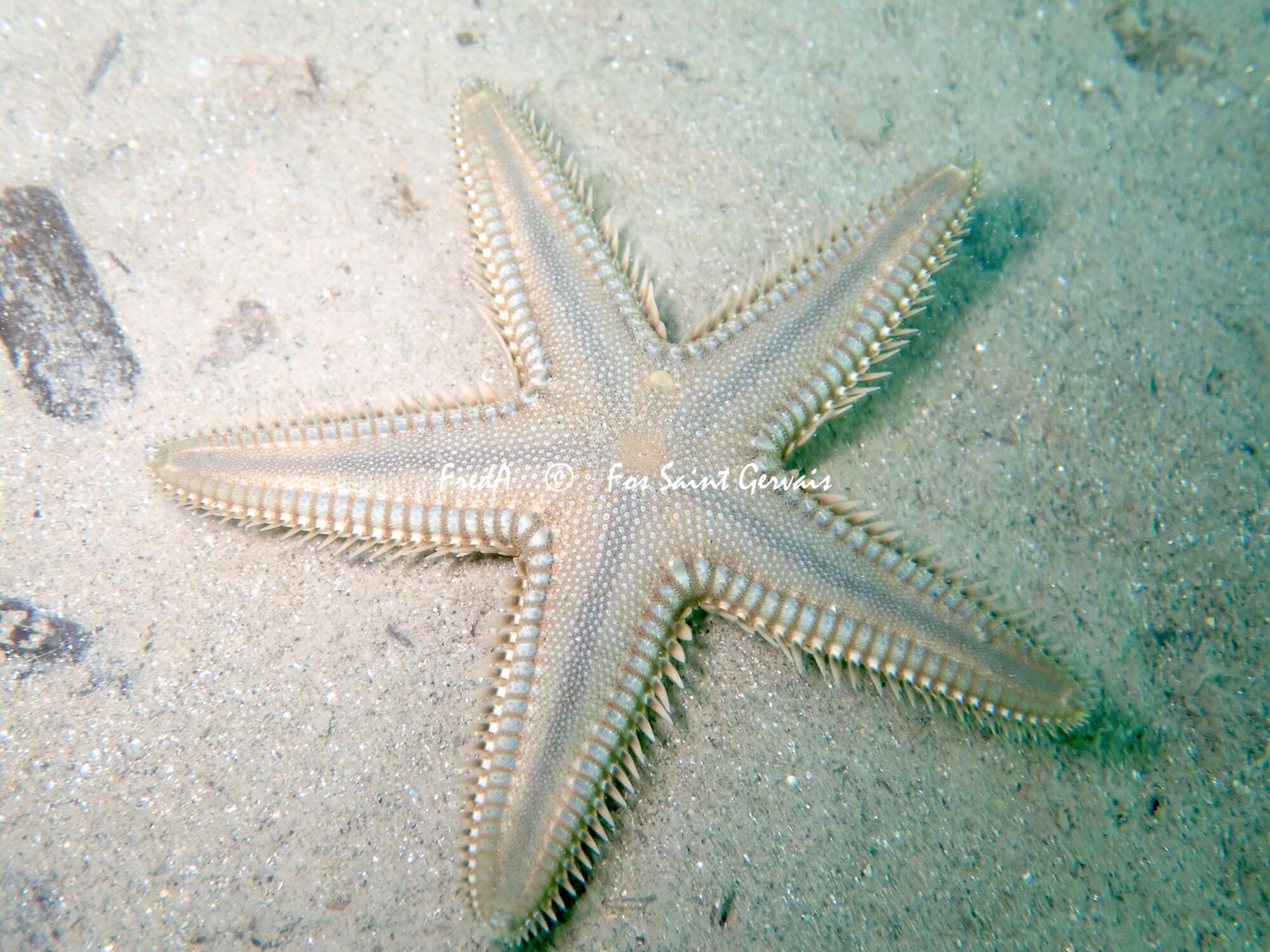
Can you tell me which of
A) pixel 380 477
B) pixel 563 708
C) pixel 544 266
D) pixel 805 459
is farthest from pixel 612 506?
pixel 805 459

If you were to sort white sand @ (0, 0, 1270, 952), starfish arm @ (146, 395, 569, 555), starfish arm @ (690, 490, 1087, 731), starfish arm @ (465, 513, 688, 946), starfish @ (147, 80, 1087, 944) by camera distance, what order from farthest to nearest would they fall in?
white sand @ (0, 0, 1270, 952), starfish arm @ (146, 395, 569, 555), starfish arm @ (690, 490, 1087, 731), starfish @ (147, 80, 1087, 944), starfish arm @ (465, 513, 688, 946)

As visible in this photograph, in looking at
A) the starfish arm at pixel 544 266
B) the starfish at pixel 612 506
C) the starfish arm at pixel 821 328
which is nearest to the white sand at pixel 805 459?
the starfish at pixel 612 506

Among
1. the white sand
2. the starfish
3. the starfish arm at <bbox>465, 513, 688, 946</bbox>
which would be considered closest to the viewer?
the starfish arm at <bbox>465, 513, 688, 946</bbox>

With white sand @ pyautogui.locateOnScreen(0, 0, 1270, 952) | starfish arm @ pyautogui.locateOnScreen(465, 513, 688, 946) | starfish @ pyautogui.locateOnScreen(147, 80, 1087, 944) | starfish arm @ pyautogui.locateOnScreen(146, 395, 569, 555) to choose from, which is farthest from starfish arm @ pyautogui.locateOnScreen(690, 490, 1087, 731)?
starfish arm @ pyautogui.locateOnScreen(146, 395, 569, 555)

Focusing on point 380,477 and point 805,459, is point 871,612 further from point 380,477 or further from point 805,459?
point 380,477

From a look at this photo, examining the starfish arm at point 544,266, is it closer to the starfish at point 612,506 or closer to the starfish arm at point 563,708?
the starfish at point 612,506

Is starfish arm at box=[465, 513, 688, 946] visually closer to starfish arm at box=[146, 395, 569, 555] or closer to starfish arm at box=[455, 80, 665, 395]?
starfish arm at box=[146, 395, 569, 555]
